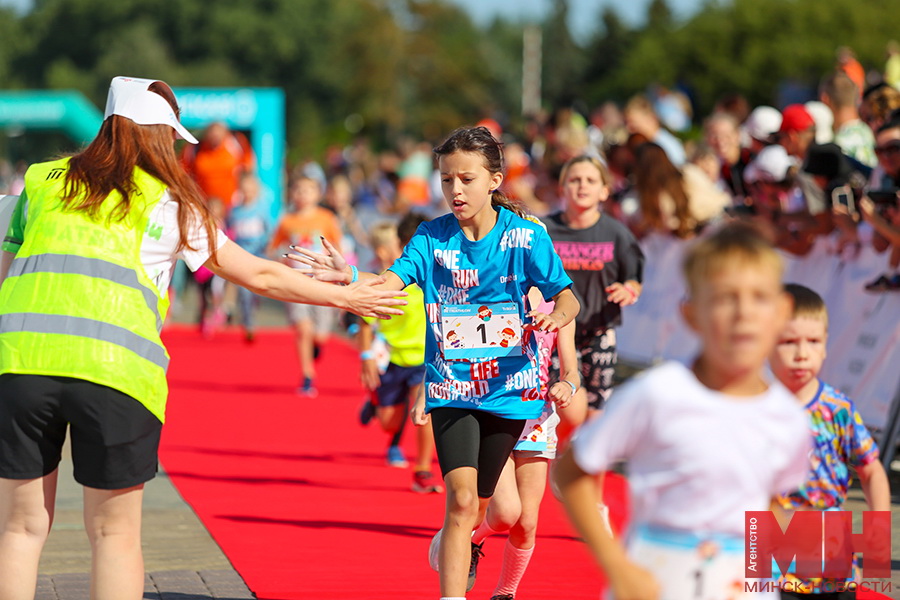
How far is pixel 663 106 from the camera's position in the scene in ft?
59.3

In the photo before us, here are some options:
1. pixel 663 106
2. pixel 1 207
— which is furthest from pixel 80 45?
pixel 1 207

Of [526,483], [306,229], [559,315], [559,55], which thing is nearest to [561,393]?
[559,315]

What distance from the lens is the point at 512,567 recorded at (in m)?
5.36

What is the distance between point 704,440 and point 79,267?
206cm

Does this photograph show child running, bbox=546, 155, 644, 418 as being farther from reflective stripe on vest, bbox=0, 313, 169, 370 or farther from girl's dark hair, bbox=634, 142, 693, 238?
girl's dark hair, bbox=634, 142, 693, 238

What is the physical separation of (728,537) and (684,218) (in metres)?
8.77

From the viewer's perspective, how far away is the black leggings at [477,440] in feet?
16.1

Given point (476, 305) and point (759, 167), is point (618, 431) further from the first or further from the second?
point (759, 167)

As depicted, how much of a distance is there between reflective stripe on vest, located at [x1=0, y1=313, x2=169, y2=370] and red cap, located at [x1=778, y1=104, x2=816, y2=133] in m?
7.42

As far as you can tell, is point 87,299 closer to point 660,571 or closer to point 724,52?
point 660,571

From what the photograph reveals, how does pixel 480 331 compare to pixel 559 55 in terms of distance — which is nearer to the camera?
pixel 480 331

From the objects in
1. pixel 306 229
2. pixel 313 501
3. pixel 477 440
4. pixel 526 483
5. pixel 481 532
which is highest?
pixel 306 229

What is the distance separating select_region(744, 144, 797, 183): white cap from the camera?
407 inches

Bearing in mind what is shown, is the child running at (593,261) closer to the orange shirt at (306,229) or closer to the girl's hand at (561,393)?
the girl's hand at (561,393)
